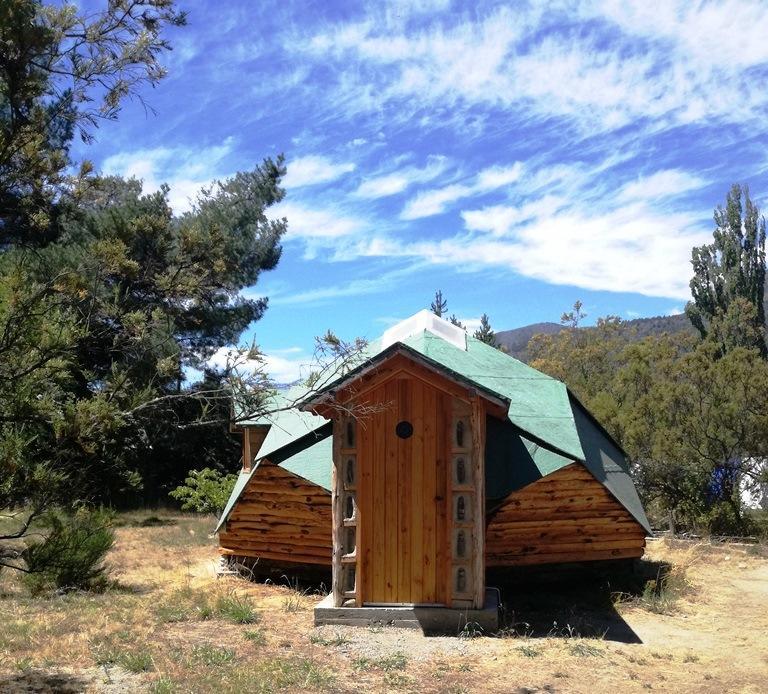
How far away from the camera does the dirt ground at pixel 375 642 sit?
6504 mm

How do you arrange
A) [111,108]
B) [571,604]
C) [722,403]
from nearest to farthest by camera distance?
[111,108] → [571,604] → [722,403]

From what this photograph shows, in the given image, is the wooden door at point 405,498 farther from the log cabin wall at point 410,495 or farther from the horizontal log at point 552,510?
the horizontal log at point 552,510

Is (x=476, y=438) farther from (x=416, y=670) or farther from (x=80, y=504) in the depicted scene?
(x=80, y=504)

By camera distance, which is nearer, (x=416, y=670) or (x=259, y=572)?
(x=416, y=670)

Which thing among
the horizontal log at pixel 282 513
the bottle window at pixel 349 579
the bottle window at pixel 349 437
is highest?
the bottle window at pixel 349 437

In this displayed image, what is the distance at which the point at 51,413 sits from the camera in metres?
5.02

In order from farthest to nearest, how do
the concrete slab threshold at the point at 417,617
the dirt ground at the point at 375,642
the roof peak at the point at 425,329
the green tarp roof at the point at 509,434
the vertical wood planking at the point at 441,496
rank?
1. the roof peak at the point at 425,329
2. the green tarp roof at the point at 509,434
3. the vertical wood planking at the point at 441,496
4. the concrete slab threshold at the point at 417,617
5. the dirt ground at the point at 375,642

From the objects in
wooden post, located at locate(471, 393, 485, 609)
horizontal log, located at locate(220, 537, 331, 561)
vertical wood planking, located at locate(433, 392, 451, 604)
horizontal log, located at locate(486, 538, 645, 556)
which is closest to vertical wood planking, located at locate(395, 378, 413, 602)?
vertical wood planking, located at locate(433, 392, 451, 604)

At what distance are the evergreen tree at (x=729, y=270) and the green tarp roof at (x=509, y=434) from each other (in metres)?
26.8

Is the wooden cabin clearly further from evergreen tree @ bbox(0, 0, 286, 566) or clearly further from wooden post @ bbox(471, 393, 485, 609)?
evergreen tree @ bbox(0, 0, 286, 566)

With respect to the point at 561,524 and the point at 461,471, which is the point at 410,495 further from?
the point at 561,524

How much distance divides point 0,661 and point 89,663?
773 mm

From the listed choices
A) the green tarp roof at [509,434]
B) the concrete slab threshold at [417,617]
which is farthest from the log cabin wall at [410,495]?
the green tarp roof at [509,434]

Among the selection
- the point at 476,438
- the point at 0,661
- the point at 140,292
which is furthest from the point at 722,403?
the point at 0,661
